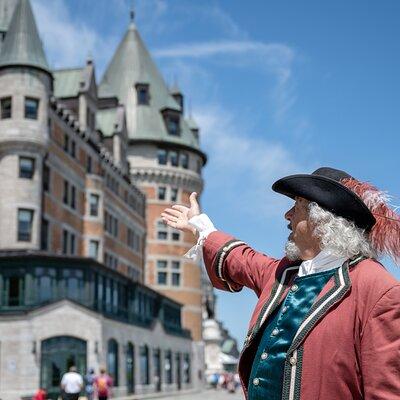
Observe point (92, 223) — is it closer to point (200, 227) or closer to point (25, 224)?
point (25, 224)

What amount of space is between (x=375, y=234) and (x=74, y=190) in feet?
141

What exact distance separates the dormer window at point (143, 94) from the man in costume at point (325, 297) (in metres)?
63.0

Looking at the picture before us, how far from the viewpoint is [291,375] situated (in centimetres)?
309

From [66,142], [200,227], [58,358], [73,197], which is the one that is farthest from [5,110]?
[200,227]

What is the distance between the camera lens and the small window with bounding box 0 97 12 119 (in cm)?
3997

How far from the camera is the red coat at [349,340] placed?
2881mm

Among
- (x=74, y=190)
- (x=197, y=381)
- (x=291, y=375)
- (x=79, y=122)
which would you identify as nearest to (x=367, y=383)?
(x=291, y=375)

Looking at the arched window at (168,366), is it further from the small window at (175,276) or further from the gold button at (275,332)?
the gold button at (275,332)

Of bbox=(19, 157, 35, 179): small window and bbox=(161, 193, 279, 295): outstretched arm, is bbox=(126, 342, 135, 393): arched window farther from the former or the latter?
bbox=(161, 193, 279, 295): outstretched arm

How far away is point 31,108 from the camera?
40094 mm

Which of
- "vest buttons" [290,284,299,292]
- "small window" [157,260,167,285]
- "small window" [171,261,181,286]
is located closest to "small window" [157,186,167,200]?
"small window" [157,260,167,285]

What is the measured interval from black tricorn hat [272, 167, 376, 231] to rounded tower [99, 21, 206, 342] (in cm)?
5716

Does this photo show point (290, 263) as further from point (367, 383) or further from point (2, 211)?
point (2, 211)

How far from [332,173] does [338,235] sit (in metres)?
0.32
